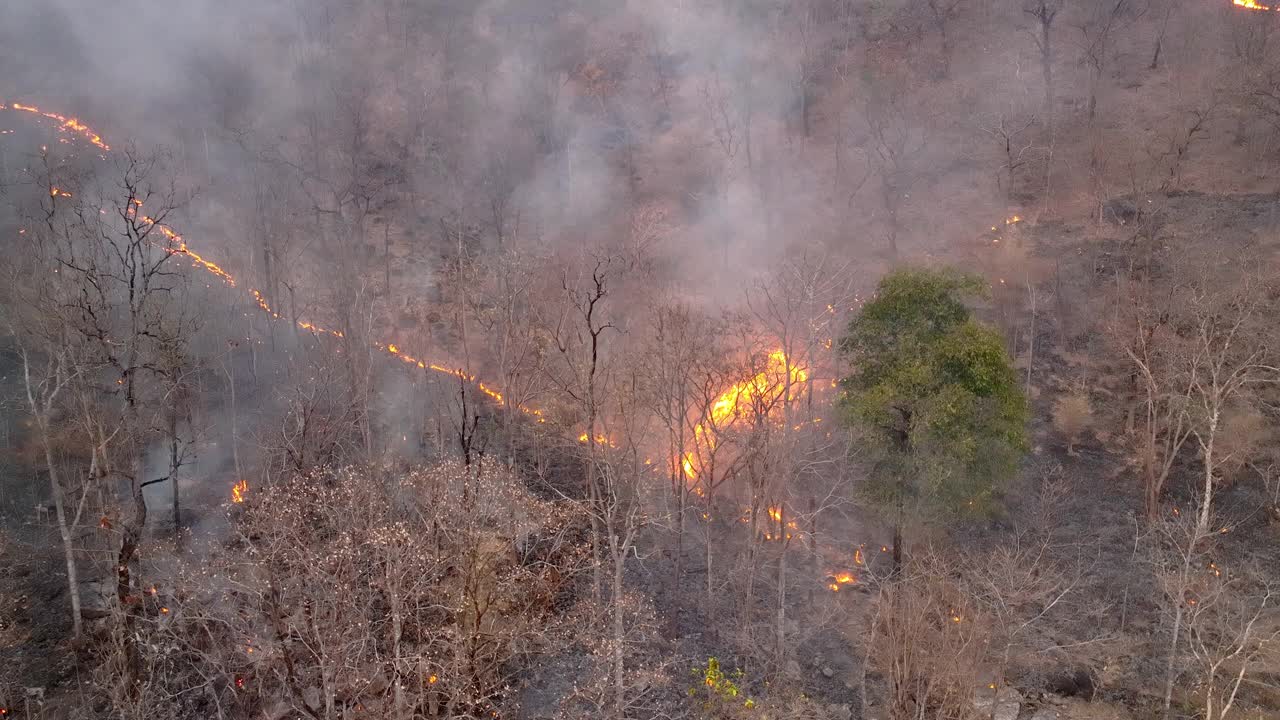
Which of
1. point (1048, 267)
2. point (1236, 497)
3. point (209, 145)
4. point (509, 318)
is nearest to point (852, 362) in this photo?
point (509, 318)

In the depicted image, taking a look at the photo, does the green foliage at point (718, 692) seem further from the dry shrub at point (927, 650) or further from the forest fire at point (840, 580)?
the forest fire at point (840, 580)

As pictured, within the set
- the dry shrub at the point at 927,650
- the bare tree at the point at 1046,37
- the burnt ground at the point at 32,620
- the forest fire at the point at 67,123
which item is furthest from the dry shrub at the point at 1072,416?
the forest fire at the point at 67,123

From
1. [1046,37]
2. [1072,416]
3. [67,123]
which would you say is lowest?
[1072,416]

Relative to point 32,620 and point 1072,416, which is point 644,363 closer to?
point 1072,416

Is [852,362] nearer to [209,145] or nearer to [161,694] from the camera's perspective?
[161,694]

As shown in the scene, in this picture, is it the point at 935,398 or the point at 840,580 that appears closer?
the point at 935,398

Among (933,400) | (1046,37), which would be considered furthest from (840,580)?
(1046,37)

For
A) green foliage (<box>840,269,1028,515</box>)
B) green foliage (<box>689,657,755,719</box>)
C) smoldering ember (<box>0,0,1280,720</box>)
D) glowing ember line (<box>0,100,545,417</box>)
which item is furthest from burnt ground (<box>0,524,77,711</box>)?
green foliage (<box>840,269,1028,515</box>)
